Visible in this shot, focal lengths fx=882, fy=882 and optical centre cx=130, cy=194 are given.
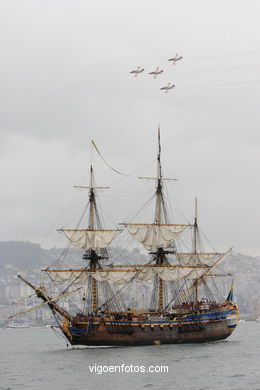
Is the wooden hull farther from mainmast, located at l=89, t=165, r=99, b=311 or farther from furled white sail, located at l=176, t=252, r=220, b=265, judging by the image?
furled white sail, located at l=176, t=252, r=220, b=265

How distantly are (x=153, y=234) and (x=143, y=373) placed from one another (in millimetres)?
37789

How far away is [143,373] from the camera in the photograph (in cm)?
7700

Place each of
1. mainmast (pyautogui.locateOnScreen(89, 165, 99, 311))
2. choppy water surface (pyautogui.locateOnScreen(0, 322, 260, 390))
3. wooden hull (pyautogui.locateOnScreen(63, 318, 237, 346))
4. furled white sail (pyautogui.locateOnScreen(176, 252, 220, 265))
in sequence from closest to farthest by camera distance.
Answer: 1. choppy water surface (pyautogui.locateOnScreen(0, 322, 260, 390))
2. wooden hull (pyautogui.locateOnScreen(63, 318, 237, 346))
3. mainmast (pyautogui.locateOnScreen(89, 165, 99, 311))
4. furled white sail (pyautogui.locateOnScreen(176, 252, 220, 265))

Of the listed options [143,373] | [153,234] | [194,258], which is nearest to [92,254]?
[153,234]

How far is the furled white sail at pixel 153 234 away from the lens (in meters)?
113

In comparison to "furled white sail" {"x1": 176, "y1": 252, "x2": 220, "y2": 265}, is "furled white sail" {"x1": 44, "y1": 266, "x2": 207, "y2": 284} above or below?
below

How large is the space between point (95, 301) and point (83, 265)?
24.5 feet

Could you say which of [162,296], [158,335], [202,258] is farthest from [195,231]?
[158,335]

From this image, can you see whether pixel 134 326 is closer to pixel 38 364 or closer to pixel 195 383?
pixel 38 364

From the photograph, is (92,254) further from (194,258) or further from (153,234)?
(194,258)

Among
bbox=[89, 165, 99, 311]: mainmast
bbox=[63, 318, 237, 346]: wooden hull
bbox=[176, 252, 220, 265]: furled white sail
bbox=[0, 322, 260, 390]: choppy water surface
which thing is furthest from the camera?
bbox=[176, 252, 220, 265]: furled white sail

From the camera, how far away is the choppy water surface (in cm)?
7138

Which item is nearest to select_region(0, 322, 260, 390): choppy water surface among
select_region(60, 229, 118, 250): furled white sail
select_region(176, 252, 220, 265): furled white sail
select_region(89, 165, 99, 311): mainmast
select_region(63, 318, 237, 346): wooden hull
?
select_region(63, 318, 237, 346): wooden hull

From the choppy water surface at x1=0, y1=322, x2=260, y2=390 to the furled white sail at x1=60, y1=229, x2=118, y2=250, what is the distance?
542 inches
